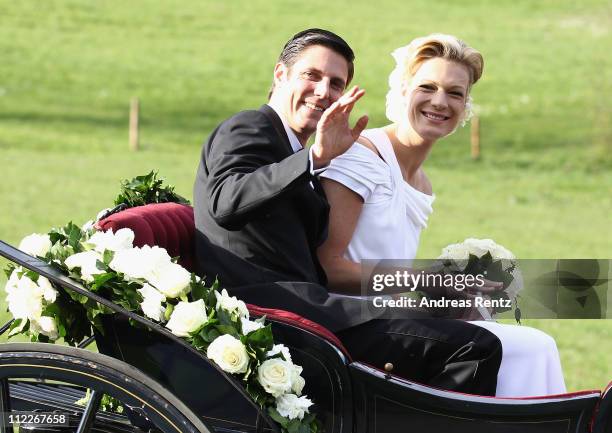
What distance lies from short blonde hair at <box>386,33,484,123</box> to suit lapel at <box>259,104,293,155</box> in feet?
1.32

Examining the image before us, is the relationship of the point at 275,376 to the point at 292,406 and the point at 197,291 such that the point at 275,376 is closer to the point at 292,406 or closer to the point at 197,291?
the point at 292,406

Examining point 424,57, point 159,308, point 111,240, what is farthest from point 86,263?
point 424,57

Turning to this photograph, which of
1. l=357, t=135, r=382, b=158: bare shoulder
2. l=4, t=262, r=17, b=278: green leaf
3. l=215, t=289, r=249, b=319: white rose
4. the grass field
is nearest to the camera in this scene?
l=215, t=289, r=249, b=319: white rose

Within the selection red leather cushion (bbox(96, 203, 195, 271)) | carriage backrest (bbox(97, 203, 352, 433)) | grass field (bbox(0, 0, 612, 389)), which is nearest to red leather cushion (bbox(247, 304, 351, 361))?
carriage backrest (bbox(97, 203, 352, 433))

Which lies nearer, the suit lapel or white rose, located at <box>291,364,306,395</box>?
white rose, located at <box>291,364,306,395</box>

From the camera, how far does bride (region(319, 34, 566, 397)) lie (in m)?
3.24

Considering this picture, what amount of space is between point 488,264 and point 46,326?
4.37ft

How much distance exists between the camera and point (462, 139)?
18.0 meters

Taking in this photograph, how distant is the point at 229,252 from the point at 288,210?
0.19 meters

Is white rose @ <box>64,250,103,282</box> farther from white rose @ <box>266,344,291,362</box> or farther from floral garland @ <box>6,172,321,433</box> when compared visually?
white rose @ <box>266,344,291,362</box>

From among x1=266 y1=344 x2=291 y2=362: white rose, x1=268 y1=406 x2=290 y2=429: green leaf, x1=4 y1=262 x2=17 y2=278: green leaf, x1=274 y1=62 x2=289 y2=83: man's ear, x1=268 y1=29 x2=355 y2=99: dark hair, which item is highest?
x1=268 y1=29 x2=355 y2=99: dark hair

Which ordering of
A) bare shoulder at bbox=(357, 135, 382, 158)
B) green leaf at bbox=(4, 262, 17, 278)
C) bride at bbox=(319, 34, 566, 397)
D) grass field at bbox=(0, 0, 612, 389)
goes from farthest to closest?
grass field at bbox=(0, 0, 612, 389) → bare shoulder at bbox=(357, 135, 382, 158) → bride at bbox=(319, 34, 566, 397) → green leaf at bbox=(4, 262, 17, 278)

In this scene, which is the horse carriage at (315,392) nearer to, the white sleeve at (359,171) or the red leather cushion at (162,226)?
the red leather cushion at (162,226)

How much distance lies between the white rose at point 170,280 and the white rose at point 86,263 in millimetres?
130
